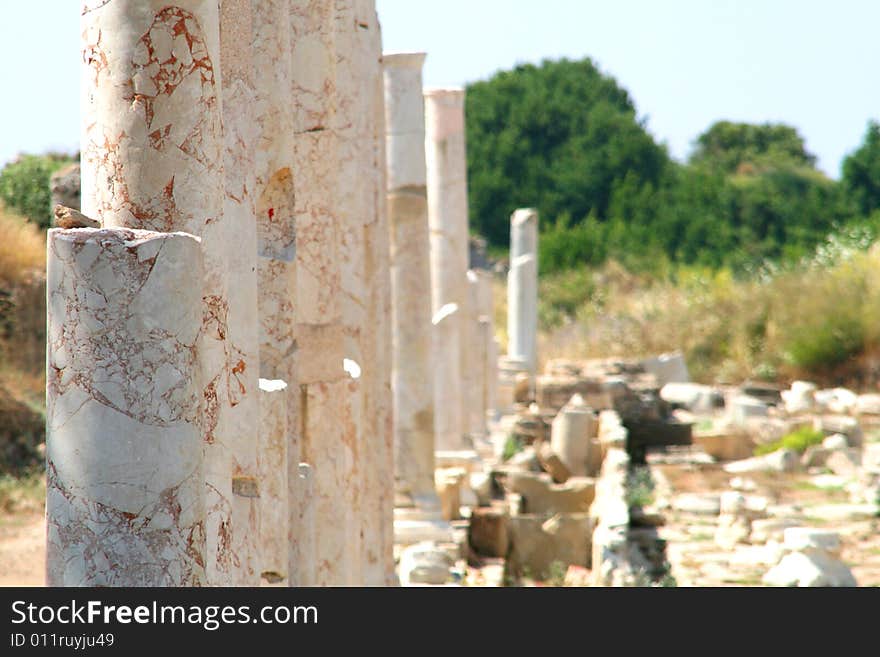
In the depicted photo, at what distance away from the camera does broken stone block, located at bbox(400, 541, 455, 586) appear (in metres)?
7.54

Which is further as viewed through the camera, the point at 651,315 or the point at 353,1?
the point at 651,315

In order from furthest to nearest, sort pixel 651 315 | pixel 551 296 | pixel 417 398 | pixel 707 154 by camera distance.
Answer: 1. pixel 707 154
2. pixel 551 296
3. pixel 651 315
4. pixel 417 398

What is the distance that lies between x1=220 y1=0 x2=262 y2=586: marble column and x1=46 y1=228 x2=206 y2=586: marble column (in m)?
0.90

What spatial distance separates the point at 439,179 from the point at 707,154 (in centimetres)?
4309

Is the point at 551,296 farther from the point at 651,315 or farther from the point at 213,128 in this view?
the point at 213,128

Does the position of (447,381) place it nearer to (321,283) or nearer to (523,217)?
(321,283)

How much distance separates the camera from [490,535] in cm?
1013

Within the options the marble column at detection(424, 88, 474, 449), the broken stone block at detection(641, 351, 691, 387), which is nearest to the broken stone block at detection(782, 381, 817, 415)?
the broken stone block at detection(641, 351, 691, 387)

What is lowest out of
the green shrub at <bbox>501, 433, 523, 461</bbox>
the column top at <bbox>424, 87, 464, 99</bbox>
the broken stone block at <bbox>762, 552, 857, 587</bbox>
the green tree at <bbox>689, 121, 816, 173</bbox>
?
the broken stone block at <bbox>762, 552, 857, 587</bbox>

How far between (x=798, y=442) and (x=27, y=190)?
9283 mm

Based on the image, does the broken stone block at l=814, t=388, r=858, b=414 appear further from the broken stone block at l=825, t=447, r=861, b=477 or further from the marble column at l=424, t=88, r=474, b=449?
the marble column at l=424, t=88, r=474, b=449
